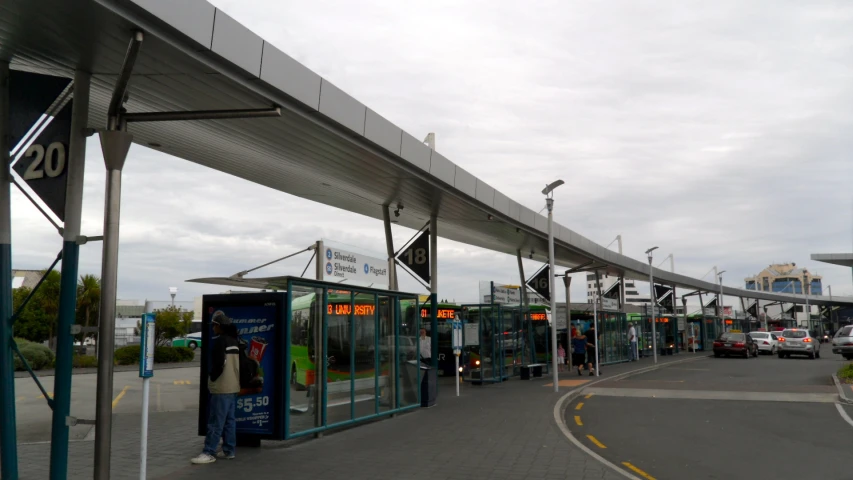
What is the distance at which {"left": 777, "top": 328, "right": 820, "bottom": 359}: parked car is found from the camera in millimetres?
37031

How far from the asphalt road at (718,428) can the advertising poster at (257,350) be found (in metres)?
4.91

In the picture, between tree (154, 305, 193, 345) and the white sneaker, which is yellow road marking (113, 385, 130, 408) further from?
tree (154, 305, 193, 345)

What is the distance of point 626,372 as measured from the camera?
26531mm

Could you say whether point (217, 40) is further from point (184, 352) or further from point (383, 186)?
point (184, 352)

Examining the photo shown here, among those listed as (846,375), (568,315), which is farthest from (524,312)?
(846,375)

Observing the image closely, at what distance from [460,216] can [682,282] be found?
36.1 meters

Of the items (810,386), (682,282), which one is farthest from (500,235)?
(682,282)

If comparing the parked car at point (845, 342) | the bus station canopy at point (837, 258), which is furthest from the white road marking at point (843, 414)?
the parked car at point (845, 342)

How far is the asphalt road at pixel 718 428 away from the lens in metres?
9.04

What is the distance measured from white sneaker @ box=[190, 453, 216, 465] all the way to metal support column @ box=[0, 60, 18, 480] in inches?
82.8

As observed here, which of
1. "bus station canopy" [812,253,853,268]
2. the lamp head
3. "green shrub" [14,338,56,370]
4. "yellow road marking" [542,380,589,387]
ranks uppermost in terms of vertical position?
the lamp head

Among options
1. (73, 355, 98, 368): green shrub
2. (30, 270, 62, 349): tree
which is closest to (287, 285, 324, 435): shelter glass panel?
(73, 355, 98, 368): green shrub

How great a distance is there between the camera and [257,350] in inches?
410

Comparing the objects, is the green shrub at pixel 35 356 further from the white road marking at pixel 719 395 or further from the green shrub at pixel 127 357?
the white road marking at pixel 719 395
